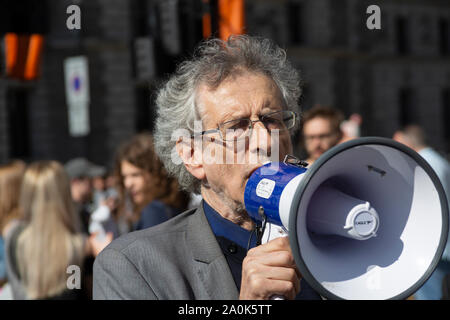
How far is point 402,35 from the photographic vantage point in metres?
28.6

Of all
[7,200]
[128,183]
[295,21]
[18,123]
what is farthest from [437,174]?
[295,21]

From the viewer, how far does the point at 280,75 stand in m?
2.35

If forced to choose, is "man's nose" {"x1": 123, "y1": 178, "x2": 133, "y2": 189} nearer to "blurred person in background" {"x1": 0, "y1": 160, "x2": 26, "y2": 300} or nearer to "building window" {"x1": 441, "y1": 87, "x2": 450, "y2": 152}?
"blurred person in background" {"x1": 0, "y1": 160, "x2": 26, "y2": 300}

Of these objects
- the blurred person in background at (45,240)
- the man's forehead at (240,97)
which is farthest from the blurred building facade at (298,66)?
the man's forehead at (240,97)

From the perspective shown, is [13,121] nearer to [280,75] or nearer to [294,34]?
[294,34]

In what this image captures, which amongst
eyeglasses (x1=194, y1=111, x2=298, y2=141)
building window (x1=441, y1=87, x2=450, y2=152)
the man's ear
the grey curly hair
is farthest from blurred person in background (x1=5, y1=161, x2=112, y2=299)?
building window (x1=441, y1=87, x2=450, y2=152)

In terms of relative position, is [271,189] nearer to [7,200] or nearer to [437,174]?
[437,174]

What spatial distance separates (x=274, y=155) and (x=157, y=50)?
3711 millimetres

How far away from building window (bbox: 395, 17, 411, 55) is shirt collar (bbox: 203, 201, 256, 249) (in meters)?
27.6

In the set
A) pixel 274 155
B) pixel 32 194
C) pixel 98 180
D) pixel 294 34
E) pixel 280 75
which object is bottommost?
pixel 98 180

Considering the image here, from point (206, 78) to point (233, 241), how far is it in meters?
0.55

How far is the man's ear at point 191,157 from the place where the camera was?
89.7 inches

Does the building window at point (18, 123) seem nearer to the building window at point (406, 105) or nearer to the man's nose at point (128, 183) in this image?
the man's nose at point (128, 183)
